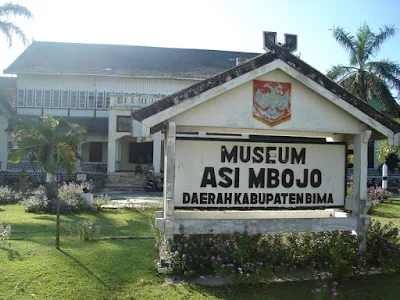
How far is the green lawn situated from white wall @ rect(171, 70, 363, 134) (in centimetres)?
243

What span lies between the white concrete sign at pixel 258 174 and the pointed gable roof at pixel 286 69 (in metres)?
0.69

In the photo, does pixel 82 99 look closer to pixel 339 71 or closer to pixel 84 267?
pixel 339 71

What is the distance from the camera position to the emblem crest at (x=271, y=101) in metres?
6.42

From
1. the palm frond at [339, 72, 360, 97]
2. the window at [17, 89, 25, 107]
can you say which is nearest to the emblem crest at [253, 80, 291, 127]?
the palm frond at [339, 72, 360, 97]

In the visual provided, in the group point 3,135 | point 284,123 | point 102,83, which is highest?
point 102,83

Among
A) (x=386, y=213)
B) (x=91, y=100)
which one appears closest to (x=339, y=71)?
(x=386, y=213)

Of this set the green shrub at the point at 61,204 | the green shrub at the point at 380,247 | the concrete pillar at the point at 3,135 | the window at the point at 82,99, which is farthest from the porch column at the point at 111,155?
the green shrub at the point at 380,247

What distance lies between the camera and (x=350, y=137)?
7090mm

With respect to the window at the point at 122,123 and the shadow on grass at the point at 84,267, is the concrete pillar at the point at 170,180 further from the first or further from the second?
the window at the point at 122,123

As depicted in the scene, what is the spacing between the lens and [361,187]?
6676 mm

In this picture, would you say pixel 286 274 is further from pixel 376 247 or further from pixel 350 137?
pixel 350 137

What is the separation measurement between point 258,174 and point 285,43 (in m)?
2.22

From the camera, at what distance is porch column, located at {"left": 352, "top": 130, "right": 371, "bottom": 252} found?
6.50m

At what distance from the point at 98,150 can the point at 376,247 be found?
27821 millimetres
